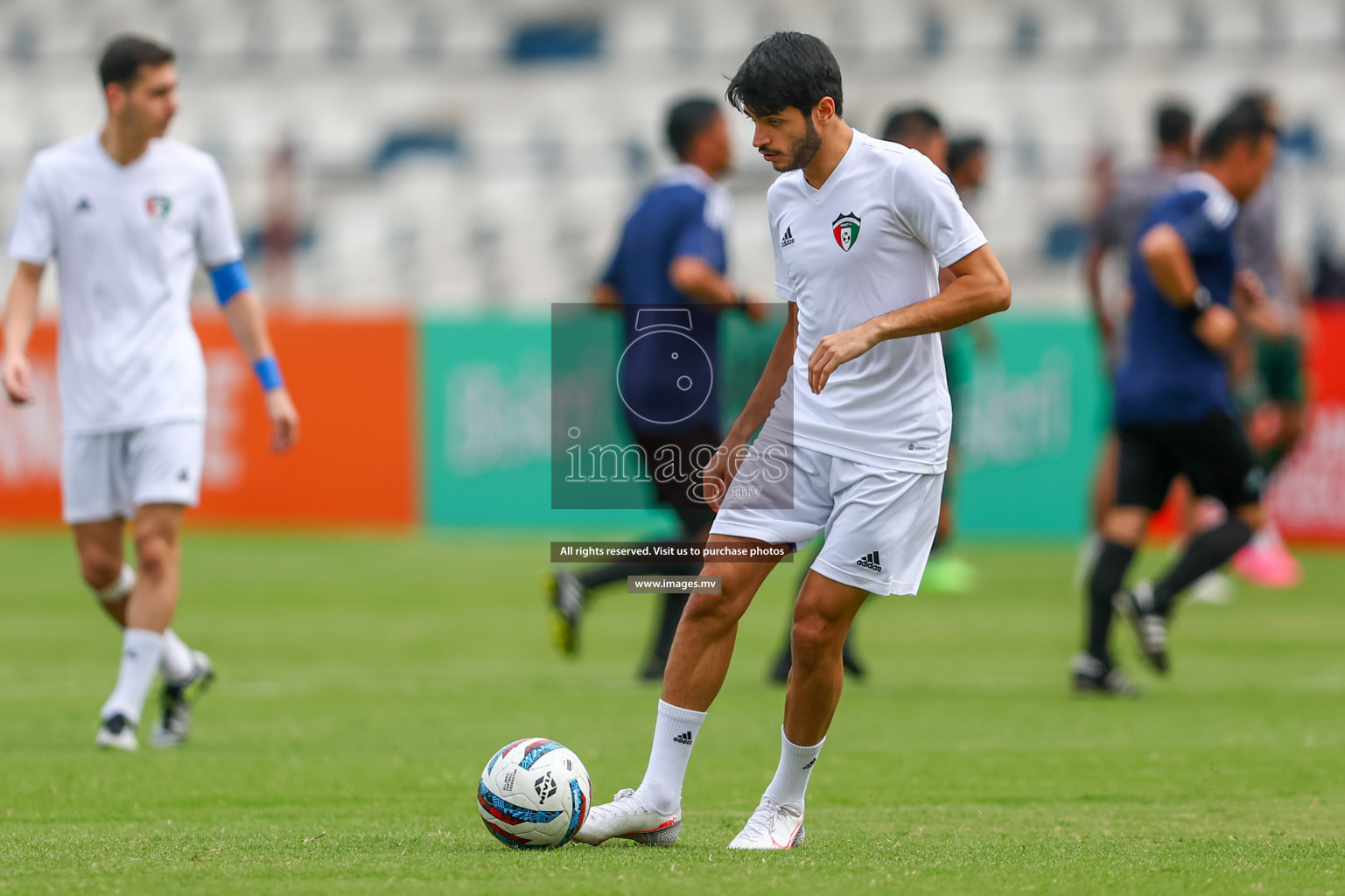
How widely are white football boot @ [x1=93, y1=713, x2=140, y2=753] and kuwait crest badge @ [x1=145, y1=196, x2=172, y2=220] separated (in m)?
1.77

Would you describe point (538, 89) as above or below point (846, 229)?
above

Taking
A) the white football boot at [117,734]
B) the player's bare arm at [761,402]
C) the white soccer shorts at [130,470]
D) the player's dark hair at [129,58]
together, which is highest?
the player's dark hair at [129,58]

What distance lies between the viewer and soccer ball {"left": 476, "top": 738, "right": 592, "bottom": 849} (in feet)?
14.6

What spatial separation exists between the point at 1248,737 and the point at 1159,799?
58.6 inches

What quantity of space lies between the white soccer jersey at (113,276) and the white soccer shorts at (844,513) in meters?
2.67

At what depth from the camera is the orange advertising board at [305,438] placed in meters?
15.7

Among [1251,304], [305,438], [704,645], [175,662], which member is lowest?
[305,438]

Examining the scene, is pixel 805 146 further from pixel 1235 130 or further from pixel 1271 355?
pixel 1271 355

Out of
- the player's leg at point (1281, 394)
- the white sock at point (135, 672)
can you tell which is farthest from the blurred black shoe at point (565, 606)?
the player's leg at point (1281, 394)

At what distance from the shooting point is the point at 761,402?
192 inches

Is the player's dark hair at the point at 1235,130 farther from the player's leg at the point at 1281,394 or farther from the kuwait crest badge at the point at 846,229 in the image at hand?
the kuwait crest badge at the point at 846,229

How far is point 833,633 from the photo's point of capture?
4.58 m

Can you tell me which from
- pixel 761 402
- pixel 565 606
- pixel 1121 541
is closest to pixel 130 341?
pixel 565 606

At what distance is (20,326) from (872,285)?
11.2 feet
